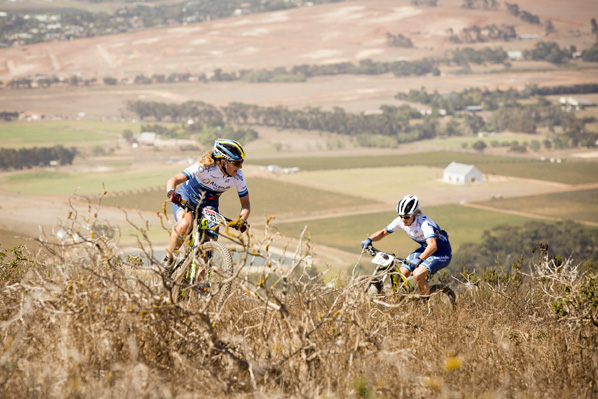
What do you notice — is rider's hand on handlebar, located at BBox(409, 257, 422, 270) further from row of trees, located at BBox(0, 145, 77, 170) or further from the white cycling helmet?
row of trees, located at BBox(0, 145, 77, 170)

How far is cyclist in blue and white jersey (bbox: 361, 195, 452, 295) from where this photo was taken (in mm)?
9977

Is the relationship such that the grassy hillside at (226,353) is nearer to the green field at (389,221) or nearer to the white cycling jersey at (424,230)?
the white cycling jersey at (424,230)

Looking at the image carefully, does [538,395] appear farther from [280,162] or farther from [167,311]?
[280,162]

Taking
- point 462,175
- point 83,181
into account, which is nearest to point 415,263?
point 462,175

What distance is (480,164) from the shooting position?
146m

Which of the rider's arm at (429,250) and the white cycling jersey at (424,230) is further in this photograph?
the white cycling jersey at (424,230)

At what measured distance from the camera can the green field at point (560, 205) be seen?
4154 inches

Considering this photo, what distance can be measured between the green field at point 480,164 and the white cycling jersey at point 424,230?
12369 centimetres

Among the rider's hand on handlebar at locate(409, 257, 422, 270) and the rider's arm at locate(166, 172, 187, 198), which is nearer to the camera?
the rider's arm at locate(166, 172, 187, 198)

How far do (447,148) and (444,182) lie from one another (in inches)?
1783

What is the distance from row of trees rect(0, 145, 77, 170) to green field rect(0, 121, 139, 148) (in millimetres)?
7078

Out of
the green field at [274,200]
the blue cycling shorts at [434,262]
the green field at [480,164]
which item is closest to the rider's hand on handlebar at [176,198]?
the blue cycling shorts at [434,262]

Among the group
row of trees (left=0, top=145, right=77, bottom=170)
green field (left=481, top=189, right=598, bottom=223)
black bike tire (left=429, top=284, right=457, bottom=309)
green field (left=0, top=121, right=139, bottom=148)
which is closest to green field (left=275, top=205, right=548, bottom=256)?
green field (left=481, top=189, right=598, bottom=223)

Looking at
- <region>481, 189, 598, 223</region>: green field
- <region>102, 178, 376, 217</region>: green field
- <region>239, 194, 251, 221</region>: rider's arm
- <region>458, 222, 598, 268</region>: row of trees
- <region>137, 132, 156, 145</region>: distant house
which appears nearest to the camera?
<region>239, 194, 251, 221</region>: rider's arm
